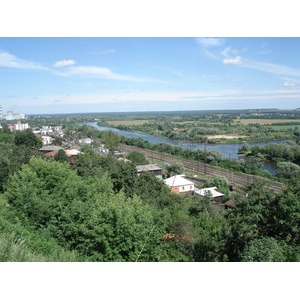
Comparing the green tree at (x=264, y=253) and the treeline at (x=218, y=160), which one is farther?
the treeline at (x=218, y=160)

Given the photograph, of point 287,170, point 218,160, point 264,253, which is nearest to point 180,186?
point 287,170

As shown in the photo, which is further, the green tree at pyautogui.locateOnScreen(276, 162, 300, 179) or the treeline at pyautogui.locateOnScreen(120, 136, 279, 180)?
the treeline at pyautogui.locateOnScreen(120, 136, 279, 180)

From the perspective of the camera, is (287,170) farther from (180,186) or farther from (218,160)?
(180,186)

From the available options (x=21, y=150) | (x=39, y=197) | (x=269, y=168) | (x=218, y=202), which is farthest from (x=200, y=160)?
(x=39, y=197)

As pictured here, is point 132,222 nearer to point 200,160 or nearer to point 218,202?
point 218,202

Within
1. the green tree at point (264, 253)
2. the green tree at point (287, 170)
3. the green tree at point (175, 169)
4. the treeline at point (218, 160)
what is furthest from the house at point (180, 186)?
the green tree at point (264, 253)

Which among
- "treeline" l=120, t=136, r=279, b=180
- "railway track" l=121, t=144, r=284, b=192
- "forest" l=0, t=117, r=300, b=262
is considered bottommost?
"railway track" l=121, t=144, r=284, b=192

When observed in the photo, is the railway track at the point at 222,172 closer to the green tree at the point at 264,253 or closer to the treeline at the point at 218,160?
the treeline at the point at 218,160

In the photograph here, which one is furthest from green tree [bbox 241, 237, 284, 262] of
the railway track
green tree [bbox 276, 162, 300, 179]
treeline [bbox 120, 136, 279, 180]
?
green tree [bbox 276, 162, 300, 179]

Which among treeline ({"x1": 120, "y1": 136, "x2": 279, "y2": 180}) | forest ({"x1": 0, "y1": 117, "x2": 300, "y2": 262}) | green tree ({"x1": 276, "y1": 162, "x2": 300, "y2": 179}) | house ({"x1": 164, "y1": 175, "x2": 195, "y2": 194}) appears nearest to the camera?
forest ({"x1": 0, "y1": 117, "x2": 300, "y2": 262})

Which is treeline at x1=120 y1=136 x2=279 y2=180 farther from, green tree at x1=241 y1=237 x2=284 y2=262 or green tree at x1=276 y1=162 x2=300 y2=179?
green tree at x1=241 y1=237 x2=284 y2=262

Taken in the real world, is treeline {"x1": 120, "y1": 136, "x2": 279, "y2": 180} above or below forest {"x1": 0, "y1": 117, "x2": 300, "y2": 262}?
below
